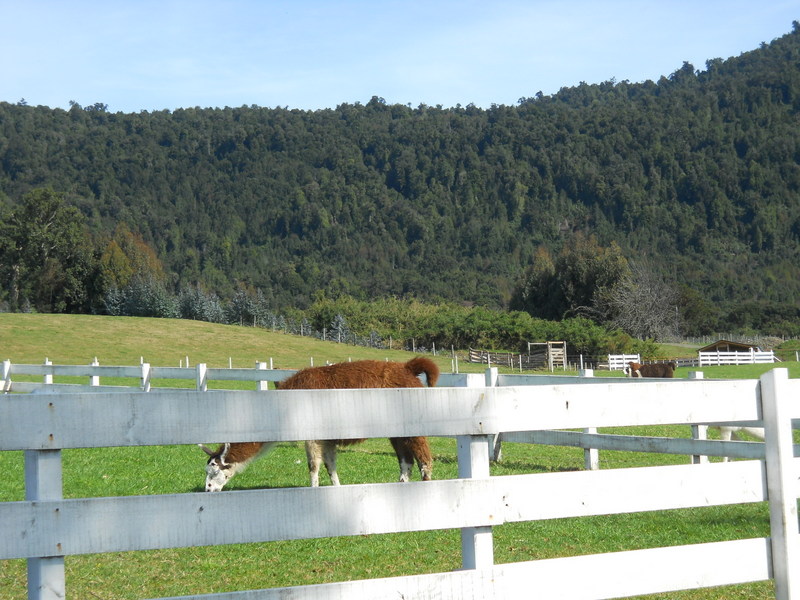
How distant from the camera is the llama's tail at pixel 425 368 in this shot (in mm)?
9109

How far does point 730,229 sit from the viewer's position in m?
154

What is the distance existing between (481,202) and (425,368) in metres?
172

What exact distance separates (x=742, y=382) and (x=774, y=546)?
2.40ft

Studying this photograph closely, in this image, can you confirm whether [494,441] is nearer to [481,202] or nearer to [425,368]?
[425,368]

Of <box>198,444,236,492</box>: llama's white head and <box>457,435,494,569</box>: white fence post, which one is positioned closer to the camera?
<box>457,435,494,569</box>: white fence post

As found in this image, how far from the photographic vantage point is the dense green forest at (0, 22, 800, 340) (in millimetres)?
145875

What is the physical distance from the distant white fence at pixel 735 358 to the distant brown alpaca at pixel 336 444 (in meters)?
47.3

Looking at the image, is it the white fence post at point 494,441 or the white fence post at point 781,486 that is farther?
the white fence post at point 494,441

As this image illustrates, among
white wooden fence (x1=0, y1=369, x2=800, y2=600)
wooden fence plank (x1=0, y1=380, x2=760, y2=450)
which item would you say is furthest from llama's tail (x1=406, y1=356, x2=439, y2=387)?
wooden fence plank (x1=0, y1=380, x2=760, y2=450)

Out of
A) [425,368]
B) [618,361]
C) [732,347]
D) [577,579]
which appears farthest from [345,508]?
[732,347]

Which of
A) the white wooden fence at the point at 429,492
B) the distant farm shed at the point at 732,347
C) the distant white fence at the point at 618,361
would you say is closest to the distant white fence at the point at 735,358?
the distant farm shed at the point at 732,347

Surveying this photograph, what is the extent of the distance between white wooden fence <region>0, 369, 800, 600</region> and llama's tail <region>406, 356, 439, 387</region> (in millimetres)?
4973

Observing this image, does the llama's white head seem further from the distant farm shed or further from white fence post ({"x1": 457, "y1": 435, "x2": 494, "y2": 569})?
the distant farm shed

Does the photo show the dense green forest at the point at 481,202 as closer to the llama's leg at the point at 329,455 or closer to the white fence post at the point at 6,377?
the white fence post at the point at 6,377
